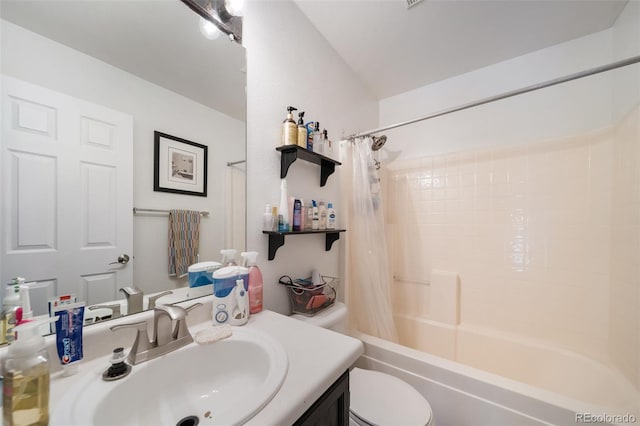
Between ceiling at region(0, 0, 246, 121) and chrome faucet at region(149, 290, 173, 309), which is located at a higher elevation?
ceiling at region(0, 0, 246, 121)

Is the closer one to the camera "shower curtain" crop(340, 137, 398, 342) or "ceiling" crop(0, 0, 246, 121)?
"ceiling" crop(0, 0, 246, 121)

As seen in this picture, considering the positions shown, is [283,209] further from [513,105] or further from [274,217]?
Answer: [513,105]

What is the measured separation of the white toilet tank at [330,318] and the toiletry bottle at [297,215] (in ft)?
1.45

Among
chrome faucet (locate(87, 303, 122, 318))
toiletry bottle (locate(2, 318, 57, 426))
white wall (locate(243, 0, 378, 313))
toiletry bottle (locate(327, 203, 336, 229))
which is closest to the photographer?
toiletry bottle (locate(2, 318, 57, 426))

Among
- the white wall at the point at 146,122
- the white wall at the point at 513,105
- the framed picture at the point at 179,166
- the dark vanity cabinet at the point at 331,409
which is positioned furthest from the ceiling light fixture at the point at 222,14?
the white wall at the point at 513,105

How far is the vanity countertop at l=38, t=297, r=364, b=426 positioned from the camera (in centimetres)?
50

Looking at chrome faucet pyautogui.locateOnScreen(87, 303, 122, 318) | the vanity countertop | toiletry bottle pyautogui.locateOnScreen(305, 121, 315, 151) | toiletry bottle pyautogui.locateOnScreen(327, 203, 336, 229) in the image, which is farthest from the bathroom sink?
toiletry bottle pyautogui.locateOnScreen(305, 121, 315, 151)

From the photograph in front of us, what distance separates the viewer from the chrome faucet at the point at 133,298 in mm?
744

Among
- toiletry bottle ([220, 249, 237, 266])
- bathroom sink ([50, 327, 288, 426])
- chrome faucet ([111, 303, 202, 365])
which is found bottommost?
bathroom sink ([50, 327, 288, 426])

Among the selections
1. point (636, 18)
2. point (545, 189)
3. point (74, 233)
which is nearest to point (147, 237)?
point (74, 233)

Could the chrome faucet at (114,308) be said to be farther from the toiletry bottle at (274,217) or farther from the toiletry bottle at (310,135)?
the toiletry bottle at (310,135)

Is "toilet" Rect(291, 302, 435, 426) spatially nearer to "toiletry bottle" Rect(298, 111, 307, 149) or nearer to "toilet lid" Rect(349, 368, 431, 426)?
"toilet lid" Rect(349, 368, 431, 426)

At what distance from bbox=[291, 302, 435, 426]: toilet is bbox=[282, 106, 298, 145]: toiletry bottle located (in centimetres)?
87

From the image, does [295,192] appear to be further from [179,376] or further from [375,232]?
[179,376]
